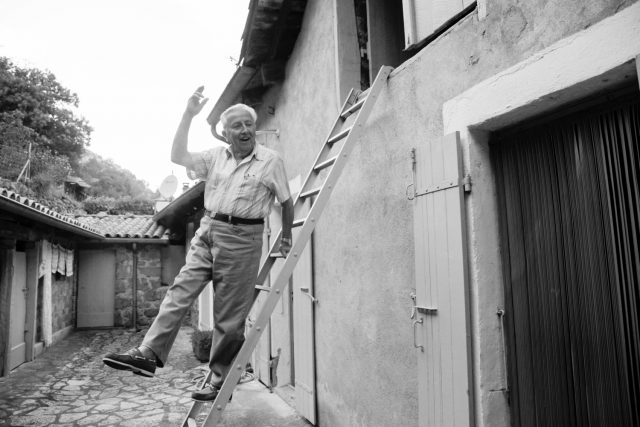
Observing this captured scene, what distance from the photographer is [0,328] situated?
662cm

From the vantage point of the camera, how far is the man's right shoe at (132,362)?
2.17 meters

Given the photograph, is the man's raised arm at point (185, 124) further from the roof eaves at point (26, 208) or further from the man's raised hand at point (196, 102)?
the roof eaves at point (26, 208)

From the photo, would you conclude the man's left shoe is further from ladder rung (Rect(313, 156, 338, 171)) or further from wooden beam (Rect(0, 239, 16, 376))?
wooden beam (Rect(0, 239, 16, 376))

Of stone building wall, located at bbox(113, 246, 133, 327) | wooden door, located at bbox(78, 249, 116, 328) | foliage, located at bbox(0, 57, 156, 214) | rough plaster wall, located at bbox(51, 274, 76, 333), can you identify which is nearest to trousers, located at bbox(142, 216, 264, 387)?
rough plaster wall, located at bbox(51, 274, 76, 333)

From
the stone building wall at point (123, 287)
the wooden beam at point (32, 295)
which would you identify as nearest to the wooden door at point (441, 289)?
the wooden beam at point (32, 295)

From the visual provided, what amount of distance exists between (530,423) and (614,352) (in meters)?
0.60

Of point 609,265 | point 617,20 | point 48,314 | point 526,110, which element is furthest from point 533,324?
point 48,314

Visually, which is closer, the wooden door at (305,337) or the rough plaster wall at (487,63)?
the rough plaster wall at (487,63)

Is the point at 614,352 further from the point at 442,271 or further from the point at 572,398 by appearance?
the point at 442,271

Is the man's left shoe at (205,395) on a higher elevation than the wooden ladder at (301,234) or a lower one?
lower

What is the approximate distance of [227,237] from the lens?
2533 mm

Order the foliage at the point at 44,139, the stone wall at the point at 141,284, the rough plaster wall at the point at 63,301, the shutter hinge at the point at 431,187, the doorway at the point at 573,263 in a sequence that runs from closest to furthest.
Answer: the doorway at the point at 573,263
the shutter hinge at the point at 431,187
the rough plaster wall at the point at 63,301
the stone wall at the point at 141,284
the foliage at the point at 44,139

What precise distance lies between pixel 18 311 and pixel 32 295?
52 cm

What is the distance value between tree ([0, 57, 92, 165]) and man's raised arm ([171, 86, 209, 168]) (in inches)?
937
